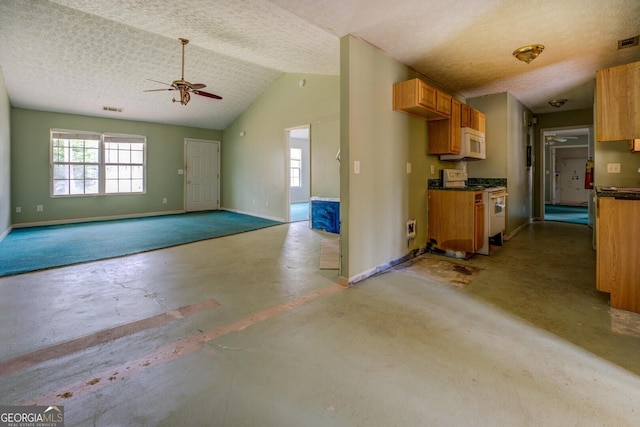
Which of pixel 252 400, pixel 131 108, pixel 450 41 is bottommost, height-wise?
pixel 252 400

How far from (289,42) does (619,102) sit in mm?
3229

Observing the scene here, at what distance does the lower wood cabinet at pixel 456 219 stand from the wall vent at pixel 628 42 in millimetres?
2038

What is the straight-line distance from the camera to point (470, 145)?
172 inches

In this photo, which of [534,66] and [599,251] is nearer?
[599,251]

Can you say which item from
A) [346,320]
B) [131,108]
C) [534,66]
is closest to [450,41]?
[534,66]

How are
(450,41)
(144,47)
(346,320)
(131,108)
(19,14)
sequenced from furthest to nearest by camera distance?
(131,108) → (144,47) → (19,14) → (450,41) → (346,320)

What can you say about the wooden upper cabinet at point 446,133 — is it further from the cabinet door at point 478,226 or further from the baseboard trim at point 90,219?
the baseboard trim at point 90,219

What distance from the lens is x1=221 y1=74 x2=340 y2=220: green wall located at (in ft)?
20.0

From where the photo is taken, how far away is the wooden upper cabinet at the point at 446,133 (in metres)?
4.08

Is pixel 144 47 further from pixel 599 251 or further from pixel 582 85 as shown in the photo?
pixel 582 85

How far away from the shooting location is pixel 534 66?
385cm

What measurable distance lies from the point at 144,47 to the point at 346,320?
5468 millimetres

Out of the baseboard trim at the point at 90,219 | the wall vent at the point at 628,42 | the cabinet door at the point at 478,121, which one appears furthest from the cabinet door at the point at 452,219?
the baseboard trim at the point at 90,219

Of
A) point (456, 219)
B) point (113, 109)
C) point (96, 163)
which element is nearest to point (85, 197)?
point (96, 163)
